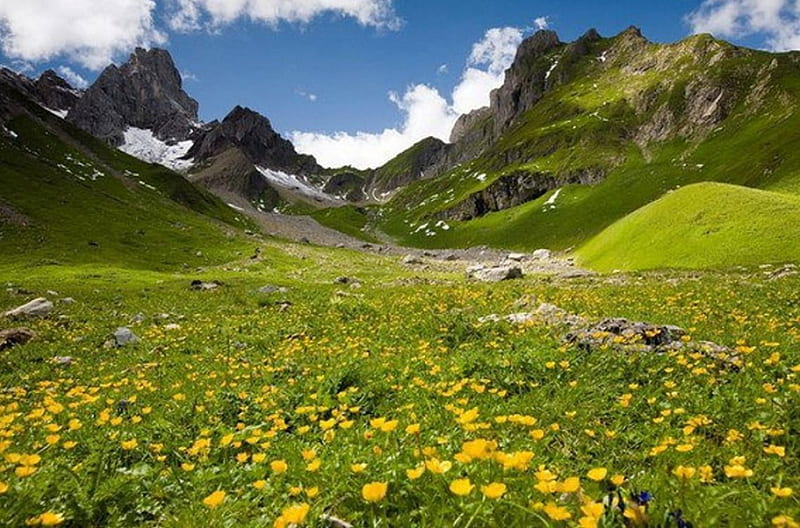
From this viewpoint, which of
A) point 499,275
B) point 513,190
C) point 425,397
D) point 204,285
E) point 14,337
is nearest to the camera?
point 425,397

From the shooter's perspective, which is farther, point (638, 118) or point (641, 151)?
point (638, 118)

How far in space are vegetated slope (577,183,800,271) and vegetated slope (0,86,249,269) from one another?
60276 mm

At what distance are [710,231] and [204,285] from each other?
45.5m

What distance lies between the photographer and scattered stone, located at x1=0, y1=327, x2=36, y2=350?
55.8 ft

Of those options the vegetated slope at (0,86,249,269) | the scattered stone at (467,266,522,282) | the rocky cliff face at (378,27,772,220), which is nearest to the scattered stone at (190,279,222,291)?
the scattered stone at (467,266,522,282)

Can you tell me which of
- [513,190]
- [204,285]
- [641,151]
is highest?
[641,151]

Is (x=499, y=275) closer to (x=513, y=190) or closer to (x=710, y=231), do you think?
(x=710, y=231)

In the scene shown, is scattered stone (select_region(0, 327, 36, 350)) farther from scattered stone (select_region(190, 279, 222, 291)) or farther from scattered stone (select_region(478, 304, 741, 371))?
scattered stone (select_region(190, 279, 222, 291))

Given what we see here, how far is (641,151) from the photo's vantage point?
133 meters

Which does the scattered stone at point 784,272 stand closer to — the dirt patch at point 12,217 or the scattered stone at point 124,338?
the scattered stone at point 124,338

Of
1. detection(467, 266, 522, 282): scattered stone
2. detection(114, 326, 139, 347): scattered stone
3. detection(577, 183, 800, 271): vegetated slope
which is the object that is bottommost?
Answer: detection(114, 326, 139, 347): scattered stone

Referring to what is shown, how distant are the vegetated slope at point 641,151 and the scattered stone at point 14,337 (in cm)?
7957

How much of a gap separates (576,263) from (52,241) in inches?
2962


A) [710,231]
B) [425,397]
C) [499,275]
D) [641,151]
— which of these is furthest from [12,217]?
[641,151]
